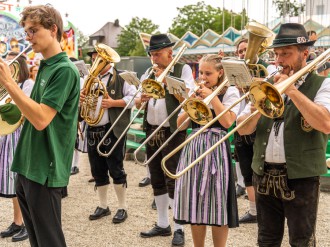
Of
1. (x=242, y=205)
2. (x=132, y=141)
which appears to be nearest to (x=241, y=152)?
(x=242, y=205)

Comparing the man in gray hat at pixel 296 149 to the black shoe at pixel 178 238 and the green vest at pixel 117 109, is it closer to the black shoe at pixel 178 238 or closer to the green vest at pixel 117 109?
the black shoe at pixel 178 238

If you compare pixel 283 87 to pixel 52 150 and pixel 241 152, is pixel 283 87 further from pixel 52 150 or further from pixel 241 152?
pixel 241 152

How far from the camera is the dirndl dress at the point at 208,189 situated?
10.5 ft

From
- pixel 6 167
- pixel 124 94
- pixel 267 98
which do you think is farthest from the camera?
pixel 124 94

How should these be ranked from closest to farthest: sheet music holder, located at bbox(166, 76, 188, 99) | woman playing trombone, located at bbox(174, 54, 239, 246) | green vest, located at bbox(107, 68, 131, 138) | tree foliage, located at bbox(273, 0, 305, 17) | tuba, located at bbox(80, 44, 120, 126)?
1. woman playing trombone, located at bbox(174, 54, 239, 246)
2. sheet music holder, located at bbox(166, 76, 188, 99)
3. tuba, located at bbox(80, 44, 120, 126)
4. green vest, located at bbox(107, 68, 131, 138)
5. tree foliage, located at bbox(273, 0, 305, 17)

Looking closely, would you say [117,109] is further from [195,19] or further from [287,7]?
[195,19]

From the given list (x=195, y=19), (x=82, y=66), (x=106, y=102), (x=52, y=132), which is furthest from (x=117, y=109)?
(x=195, y=19)

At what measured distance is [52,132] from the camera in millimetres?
2438

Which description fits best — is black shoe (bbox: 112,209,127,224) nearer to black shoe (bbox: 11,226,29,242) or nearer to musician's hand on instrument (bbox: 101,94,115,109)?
black shoe (bbox: 11,226,29,242)

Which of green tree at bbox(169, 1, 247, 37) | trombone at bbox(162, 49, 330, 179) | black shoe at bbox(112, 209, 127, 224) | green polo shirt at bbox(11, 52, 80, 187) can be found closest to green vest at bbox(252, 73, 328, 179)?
trombone at bbox(162, 49, 330, 179)

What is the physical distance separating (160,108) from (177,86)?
79cm

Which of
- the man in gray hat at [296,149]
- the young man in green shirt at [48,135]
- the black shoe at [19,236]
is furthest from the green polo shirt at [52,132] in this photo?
the black shoe at [19,236]

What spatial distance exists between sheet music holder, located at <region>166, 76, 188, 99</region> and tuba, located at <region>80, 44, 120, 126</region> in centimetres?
124

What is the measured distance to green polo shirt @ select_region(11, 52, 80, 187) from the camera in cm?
240
